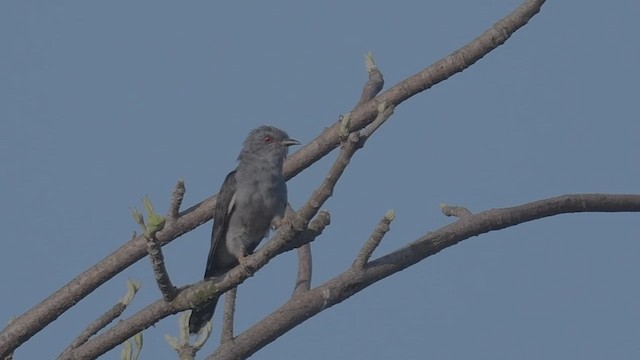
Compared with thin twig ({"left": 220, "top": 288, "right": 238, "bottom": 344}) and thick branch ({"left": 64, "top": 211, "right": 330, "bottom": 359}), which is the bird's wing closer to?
thin twig ({"left": 220, "top": 288, "right": 238, "bottom": 344})

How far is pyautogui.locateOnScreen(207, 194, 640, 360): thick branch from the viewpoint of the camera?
6.04 metres

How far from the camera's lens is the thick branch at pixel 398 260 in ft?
19.8

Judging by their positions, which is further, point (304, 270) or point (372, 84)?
point (372, 84)

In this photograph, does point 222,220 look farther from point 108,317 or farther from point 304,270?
point 108,317

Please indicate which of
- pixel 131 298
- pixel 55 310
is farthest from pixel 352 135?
pixel 55 310

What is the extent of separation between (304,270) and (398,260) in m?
1.09

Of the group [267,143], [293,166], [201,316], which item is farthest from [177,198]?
[267,143]

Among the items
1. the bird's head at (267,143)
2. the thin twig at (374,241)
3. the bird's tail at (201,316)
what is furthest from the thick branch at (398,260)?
the bird's head at (267,143)

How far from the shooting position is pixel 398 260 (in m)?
6.33

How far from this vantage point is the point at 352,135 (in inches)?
212

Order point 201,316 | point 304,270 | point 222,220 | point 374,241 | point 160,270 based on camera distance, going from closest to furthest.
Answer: point 160,270, point 374,241, point 304,270, point 201,316, point 222,220

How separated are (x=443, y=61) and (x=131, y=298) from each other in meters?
3.08

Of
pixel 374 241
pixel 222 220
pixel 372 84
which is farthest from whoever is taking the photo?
pixel 222 220

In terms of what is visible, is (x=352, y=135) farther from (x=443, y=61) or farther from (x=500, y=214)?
(x=443, y=61)
